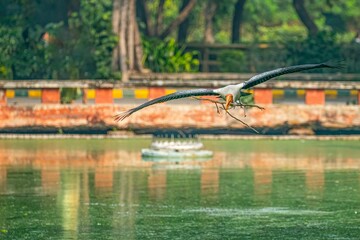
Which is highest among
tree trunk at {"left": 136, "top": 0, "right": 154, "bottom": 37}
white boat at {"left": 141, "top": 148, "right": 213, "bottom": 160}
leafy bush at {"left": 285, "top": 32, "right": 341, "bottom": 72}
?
tree trunk at {"left": 136, "top": 0, "right": 154, "bottom": 37}

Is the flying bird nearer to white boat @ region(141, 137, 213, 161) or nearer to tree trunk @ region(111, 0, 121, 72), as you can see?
white boat @ region(141, 137, 213, 161)

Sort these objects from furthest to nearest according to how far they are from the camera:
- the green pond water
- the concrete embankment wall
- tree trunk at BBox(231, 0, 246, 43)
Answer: tree trunk at BBox(231, 0, 246, 43)
the concrete embankment wall
the green pond water

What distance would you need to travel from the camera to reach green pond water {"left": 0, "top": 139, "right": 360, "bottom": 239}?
22.8m

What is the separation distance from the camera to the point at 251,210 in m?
25.1

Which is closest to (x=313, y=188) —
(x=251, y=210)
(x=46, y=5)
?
(x=251, y=210)

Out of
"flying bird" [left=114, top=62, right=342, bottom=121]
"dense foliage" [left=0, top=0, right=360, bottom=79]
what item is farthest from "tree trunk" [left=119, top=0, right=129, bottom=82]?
"flying bird" [left=114, top=62, right=342, bottom=121]

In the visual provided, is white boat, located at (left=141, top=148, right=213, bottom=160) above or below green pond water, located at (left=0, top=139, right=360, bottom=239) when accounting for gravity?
above

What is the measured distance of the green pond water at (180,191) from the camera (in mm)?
22812

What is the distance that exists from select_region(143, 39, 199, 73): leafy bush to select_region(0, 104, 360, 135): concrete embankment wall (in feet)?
47.1

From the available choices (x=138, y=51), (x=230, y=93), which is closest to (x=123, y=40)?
(x=138, y=51)

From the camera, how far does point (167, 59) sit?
52.0m

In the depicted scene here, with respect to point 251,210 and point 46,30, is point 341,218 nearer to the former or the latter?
point 251,210

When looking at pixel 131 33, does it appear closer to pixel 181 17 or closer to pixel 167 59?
pixel 167 59

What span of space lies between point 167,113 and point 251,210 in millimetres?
12559
